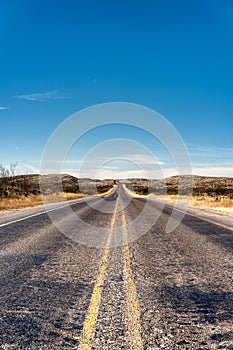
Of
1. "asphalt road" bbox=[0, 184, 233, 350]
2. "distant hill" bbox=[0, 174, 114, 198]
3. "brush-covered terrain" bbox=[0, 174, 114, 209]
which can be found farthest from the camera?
"distant hill" bbox=[0, 174, 114, 198]

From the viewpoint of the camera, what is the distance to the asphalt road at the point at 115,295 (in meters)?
3.36

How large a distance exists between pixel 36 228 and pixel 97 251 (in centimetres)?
452

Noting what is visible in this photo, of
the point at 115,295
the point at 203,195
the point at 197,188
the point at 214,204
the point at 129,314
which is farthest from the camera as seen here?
the point at 197,188

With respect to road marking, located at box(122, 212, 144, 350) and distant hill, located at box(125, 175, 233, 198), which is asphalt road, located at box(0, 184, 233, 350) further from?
distant hill, located at box(125, 175, 233, 198)

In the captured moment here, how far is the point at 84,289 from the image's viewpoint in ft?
16.4

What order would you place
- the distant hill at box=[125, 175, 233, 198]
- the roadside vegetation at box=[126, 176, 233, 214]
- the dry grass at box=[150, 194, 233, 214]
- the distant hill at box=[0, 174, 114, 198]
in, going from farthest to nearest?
the distant hill at box=[125, 175, 233, 198] → the distant hill at box=[0, 174, 114, 198] → the roadside vegetation at box=[126, 176, 233, 214] → the dry grass at box=[150, 194, 233, 214]

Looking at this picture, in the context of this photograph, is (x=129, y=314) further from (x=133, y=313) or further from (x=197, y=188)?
(x=197, y=188)

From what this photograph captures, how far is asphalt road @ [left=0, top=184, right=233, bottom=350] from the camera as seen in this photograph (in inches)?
132

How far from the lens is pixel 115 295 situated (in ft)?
15.4

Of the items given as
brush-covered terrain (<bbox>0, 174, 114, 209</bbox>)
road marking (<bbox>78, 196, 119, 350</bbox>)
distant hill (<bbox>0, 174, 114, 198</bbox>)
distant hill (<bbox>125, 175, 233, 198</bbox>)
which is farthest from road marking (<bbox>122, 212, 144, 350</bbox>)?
distant hill (<bbox>125, 175, 233, 198</bbox>)

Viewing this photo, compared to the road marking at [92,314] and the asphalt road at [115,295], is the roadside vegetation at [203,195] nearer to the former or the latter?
the asphalt road at [115,295]

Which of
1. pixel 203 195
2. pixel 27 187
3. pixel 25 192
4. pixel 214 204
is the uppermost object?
pixel 27 187

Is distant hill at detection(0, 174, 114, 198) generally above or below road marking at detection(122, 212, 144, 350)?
above

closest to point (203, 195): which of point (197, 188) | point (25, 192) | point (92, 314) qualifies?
point (25, 192)
